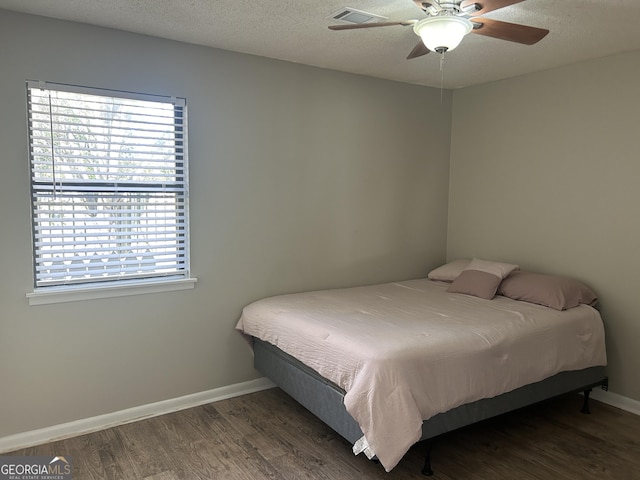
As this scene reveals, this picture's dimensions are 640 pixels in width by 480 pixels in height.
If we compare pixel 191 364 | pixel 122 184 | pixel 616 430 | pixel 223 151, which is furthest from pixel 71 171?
pixel 616 430

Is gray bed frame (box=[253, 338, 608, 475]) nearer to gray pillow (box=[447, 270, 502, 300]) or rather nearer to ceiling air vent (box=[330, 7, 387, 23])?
gray pillow (box=[447, 270, 502, 300])

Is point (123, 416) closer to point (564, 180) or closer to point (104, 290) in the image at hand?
point (104, 290)

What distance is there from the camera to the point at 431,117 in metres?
4.41

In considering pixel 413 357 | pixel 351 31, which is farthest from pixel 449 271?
pixel 351 31

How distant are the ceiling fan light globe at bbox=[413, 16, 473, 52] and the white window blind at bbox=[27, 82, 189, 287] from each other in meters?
1.68

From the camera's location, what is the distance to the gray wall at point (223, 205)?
108 inches

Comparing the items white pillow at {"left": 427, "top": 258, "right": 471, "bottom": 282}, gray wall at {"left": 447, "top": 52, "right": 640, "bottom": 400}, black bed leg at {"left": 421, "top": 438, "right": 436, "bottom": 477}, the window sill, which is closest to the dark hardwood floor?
black bed leg at {"left": 421, "top": 438, "right": 436, "bottom": 477}

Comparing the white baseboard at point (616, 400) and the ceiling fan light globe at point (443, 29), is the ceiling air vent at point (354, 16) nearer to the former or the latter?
the ceiling fan light globe at point (443, 29)

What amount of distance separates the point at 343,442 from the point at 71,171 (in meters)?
2.25

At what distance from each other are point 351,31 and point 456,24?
898 millimetres

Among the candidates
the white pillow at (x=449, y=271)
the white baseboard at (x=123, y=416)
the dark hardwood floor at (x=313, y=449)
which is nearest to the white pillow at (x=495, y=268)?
the white pillow at (x=449, y=271)

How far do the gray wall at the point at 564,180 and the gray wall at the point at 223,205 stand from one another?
0.34 meters

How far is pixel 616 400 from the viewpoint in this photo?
11.3 ft

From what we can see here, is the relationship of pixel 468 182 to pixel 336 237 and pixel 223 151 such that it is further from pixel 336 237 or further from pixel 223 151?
pixel 223 151
